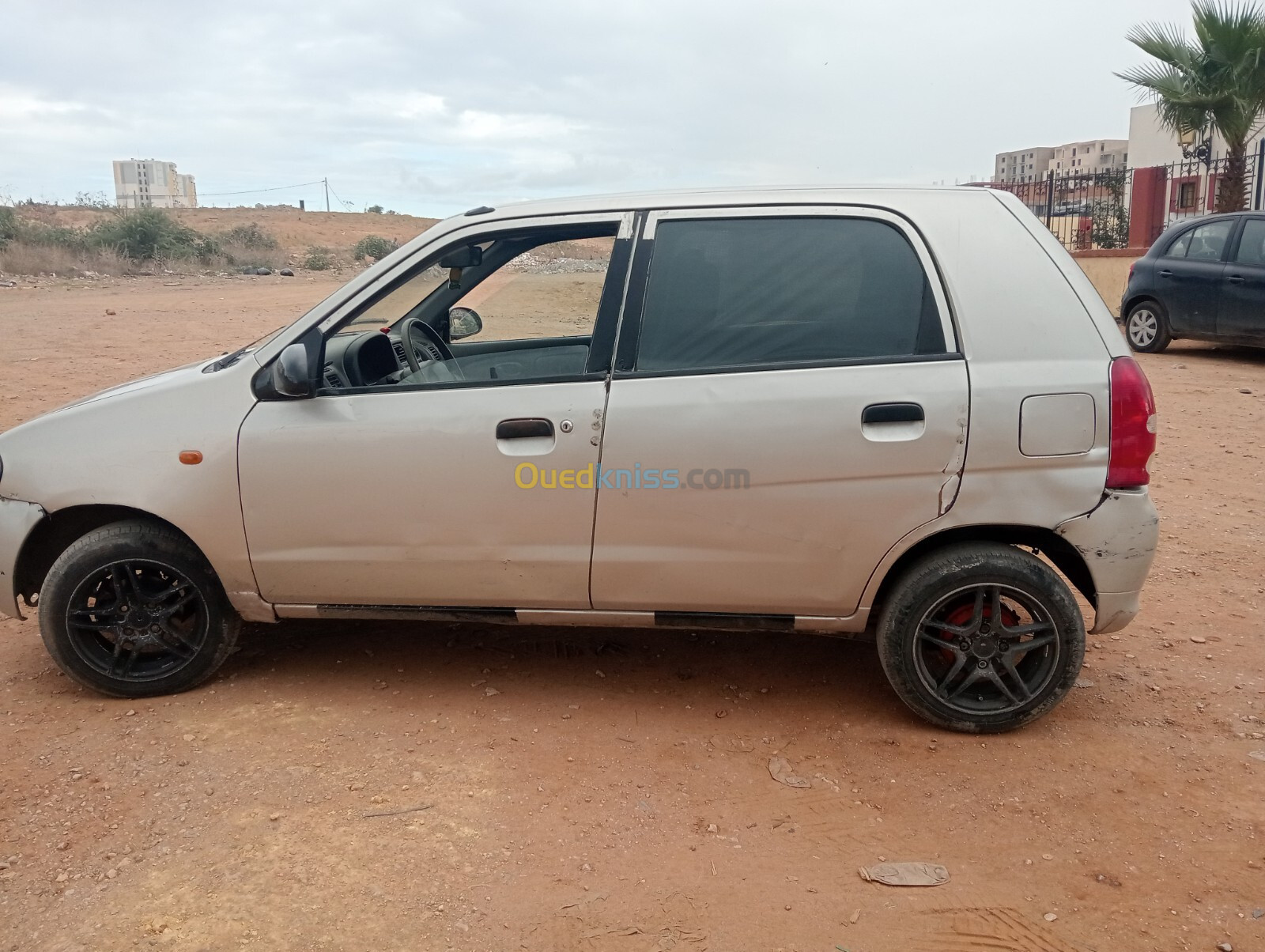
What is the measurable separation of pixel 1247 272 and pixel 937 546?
992 cm

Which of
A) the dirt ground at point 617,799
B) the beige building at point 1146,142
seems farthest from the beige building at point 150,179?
the dirt ground at point 617,799

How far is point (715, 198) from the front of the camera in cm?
379

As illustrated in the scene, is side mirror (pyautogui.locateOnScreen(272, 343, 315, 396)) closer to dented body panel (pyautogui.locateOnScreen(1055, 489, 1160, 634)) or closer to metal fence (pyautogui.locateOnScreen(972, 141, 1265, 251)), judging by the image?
dented body panel (pyautogui.locateOnScreen(1055, 489, 1160, 634))

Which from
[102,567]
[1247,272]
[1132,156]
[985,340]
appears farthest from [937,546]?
[1132,156]

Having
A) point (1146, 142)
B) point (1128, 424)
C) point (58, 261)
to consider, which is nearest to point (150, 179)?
point (58, 261)

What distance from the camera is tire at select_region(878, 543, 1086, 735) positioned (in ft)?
11.8

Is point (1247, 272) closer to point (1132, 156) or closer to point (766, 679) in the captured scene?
point (766, 679)

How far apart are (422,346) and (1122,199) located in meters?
20.3

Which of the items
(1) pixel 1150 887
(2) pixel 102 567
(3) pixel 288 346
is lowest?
(1) pixel 1150 887

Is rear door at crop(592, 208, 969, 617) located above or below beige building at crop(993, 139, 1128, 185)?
below

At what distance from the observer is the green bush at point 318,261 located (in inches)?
1393

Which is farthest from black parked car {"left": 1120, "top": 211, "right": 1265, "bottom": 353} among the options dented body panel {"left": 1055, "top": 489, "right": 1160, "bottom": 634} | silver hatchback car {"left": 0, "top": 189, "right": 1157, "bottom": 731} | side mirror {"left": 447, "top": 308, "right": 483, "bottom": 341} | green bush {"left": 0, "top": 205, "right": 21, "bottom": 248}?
green bush {"left": 0, "top": 205, "right": 21, "bottom": 248}

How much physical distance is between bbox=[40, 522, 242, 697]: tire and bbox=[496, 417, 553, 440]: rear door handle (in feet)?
4.18

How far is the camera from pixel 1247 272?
453 inches
